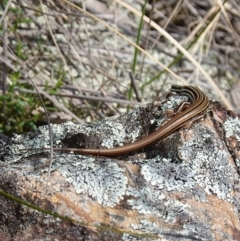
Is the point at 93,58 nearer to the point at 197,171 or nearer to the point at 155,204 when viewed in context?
the point at 197,171

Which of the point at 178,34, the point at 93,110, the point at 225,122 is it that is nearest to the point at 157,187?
the point at 225,122

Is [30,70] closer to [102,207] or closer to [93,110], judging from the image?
[93,110]

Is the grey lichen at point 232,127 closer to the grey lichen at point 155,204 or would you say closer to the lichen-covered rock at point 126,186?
the lichen-covered rock at point 126,186

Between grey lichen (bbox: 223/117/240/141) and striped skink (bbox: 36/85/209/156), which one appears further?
grey lichen (bbox: 223/117/240/141)

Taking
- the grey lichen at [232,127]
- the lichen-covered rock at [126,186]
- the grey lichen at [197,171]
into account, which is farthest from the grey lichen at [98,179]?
the grey lichen at [232,127]

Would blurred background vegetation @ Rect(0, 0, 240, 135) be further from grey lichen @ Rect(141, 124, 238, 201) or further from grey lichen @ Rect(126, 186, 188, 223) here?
grey lichen @ Rect(126, 186, 188, 223)

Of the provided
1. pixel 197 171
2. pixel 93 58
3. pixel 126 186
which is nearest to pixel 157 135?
pixel 197 171


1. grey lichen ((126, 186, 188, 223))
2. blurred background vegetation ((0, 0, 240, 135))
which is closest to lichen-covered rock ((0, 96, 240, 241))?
grey lichen ((126, 186, 188, 223))
